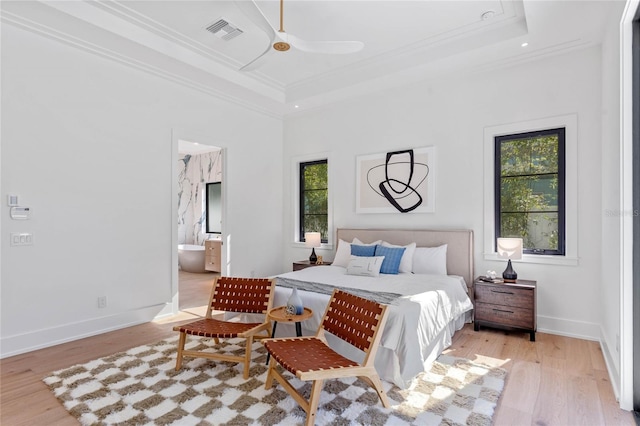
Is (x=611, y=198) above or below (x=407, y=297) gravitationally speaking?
above

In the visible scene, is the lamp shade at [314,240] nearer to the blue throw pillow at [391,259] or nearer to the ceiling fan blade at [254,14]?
the blue throw pillow at [391,259]

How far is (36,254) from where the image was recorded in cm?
345

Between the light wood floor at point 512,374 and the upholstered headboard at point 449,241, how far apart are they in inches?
27.4

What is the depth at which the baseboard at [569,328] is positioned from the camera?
361 centimetres

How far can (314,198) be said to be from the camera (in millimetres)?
6098

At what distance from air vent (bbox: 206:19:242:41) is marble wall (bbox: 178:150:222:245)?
4.66 metres

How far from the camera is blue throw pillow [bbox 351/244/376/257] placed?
4.55m

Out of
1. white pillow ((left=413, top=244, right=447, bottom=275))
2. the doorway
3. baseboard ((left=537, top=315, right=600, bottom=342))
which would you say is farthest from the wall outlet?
baseboard ((left=537, top=315, right=600, bottom=342))

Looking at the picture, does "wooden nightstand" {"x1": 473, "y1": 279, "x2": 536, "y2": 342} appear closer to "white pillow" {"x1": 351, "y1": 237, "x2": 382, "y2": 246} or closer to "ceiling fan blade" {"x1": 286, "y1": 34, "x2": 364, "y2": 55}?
"white pillow" {"x1": 351, "y1": 237, "x2": 382, "y2": 246}

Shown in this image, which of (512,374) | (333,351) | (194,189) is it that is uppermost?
(194,189)

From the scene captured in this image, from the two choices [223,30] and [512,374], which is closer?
[512,374]

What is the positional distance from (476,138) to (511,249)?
4.80ft

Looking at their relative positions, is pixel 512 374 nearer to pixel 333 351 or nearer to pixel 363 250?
pixel 333 351

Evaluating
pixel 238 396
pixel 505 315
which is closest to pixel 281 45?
pixel 238 396
